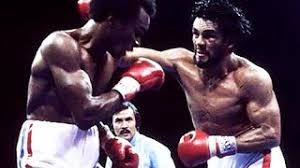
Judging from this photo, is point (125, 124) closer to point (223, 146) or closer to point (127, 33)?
point (223, 146)

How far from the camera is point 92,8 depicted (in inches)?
98.0

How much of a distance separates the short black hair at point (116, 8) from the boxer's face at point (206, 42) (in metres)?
0.58

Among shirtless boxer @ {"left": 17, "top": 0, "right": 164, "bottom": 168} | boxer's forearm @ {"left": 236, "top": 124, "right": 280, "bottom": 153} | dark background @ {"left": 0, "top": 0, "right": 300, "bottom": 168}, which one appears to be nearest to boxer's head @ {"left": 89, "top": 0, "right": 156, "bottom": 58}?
shirtless boxer @ {"left": 17, "top": 0, "right": 164, "bottom": 168}

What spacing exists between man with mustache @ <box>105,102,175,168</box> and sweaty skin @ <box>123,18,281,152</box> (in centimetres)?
89

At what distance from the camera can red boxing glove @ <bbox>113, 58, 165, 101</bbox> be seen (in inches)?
99.0

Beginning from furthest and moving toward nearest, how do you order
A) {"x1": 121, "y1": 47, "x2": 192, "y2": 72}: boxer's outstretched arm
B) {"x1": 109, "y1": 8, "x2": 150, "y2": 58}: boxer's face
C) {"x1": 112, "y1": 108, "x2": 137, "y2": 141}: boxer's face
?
{"x1": 112, "y1": 108, "x2": 137, "y2": 141}: boxer's face
{"x1": 121, "y1": 47, "x2": 192, "y2": 72}: boxer's outstretched arm
{"x1": 109, "y1": 8, "x2": 150, "y2": 58}: boxer's face

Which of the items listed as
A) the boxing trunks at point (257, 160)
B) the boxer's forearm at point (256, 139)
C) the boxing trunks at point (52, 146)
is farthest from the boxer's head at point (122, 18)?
the boxing trunks at point (257, 160)

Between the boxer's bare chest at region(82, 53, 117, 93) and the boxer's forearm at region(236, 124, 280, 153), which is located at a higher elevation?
the boxer's bare chest at region(82, 53, 117, 93)

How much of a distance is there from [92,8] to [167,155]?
1.80 meters

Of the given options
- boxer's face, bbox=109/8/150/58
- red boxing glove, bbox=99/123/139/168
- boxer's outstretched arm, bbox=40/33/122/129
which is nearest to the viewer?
boxer's outstretched arm, bbox=40/33/122/129

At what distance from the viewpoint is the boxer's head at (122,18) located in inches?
96.5

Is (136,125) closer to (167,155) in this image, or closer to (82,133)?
(167,155)

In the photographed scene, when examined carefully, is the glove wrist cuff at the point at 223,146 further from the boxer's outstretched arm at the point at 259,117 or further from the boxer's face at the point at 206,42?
the boxer's face at the point at 206,42

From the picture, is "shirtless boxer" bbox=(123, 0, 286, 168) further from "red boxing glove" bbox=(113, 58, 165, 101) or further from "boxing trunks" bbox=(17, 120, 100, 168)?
"boxing trunks" bbox=(17, 120, 100, 168)
